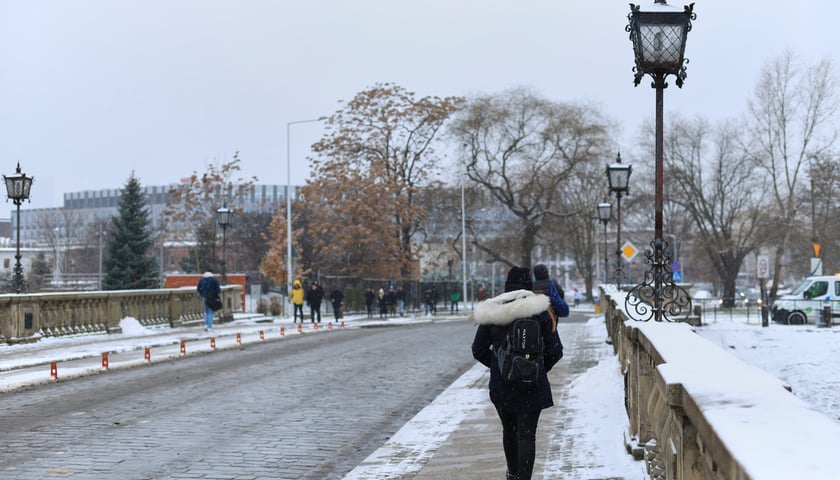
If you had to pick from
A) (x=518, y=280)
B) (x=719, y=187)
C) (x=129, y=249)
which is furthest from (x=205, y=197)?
(x=518, y=280)

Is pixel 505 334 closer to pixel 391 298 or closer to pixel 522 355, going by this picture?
pixel 522 355

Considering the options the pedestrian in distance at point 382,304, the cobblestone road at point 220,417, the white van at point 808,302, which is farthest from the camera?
the pedestrian in distance at point 382,304

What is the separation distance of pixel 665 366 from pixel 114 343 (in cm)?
1963

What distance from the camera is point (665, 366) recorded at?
4.92 m

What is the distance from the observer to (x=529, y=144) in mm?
58219

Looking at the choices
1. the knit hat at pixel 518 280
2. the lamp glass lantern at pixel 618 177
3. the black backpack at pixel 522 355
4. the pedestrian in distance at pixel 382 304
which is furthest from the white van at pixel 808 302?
the black backpack at pixel 522 355

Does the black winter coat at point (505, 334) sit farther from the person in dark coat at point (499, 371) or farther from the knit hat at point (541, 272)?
the knit hat at point (541, 272)

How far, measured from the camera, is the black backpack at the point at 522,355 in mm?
6324

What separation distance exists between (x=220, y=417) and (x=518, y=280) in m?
5.72

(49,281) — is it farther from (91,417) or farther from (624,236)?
(91,417)

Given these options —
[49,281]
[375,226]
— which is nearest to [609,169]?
[375,226]

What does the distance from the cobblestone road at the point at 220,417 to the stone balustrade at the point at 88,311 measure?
4872 millimetres

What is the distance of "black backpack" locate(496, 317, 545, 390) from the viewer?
6.32 m

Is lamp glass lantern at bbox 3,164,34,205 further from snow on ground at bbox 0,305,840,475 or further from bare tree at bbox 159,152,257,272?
bare tree at bbox 159,152,257,272
